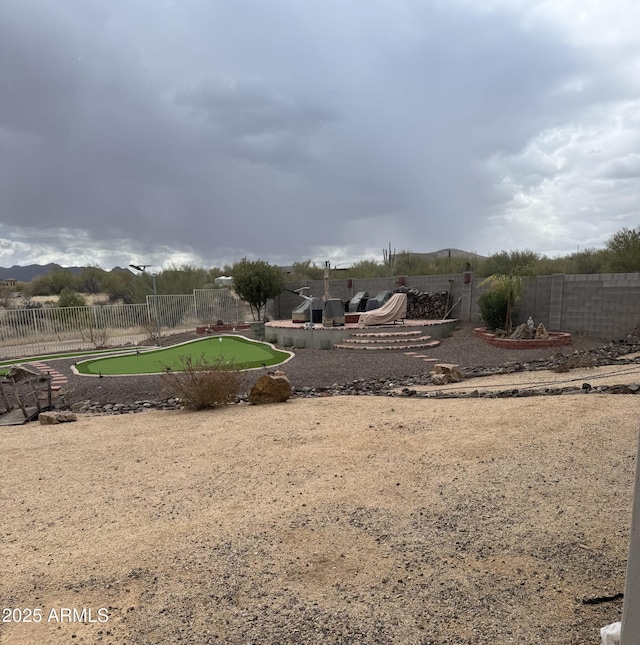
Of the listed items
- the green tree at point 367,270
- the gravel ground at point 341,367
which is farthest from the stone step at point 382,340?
the green tree at point 367,270

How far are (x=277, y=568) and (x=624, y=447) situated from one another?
3342 mm

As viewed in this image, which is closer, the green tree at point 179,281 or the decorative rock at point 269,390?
the decorative rock at point 269,390

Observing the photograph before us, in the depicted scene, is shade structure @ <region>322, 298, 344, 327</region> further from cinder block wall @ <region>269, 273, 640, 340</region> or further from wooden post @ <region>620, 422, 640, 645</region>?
wooden post @ <region>620, 422, 640, 645</region>

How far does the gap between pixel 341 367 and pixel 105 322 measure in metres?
14.6

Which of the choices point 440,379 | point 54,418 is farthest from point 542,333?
point 54,418

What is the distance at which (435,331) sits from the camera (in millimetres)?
15727

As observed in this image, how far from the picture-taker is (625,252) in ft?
53.9

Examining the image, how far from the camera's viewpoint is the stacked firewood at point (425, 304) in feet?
61.4

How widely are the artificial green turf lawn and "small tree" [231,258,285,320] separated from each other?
248 inches

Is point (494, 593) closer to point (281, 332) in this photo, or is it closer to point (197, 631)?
point (197, 631)

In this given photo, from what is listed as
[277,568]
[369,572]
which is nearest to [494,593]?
[369,572]

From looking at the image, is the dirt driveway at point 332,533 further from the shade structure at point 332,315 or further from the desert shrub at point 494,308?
the shade structure at point 332,315

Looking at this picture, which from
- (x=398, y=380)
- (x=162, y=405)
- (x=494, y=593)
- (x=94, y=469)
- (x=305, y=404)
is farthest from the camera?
(x=398, y=380)

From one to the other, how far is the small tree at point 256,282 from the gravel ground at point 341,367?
890cm
